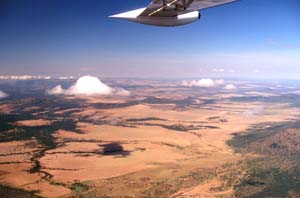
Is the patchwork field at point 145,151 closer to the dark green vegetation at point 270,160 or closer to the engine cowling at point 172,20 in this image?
the dark green vegetation at point 270,160

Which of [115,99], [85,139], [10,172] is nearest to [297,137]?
[85,139]

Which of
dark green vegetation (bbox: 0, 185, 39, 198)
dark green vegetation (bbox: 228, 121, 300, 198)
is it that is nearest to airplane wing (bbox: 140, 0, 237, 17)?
dark green vegetation (bbox: 228, 121, 300, 198)

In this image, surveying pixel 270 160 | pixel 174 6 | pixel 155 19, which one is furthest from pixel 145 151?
pixel 174 6

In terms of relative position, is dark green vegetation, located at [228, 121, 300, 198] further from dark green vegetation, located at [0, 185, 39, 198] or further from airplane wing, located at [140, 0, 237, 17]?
airplane wing, located at [140, 0, 237, 17]

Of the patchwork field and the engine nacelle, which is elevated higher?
the engine nacelle

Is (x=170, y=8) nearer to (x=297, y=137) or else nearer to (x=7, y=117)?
(x=297, y=137)

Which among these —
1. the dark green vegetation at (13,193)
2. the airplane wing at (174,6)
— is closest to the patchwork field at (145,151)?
the dark green vegetation at (13,193)

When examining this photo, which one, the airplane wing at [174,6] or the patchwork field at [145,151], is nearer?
the airplane wing at [174,6]
